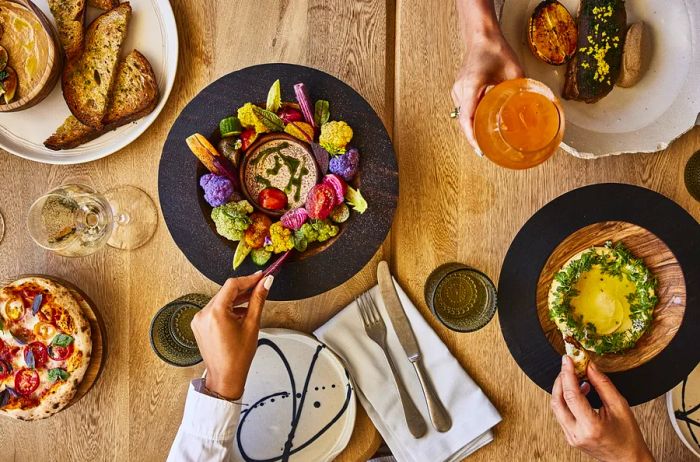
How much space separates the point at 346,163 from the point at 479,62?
37cm

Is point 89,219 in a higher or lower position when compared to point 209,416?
higher

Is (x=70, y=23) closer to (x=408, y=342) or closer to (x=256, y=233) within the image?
(x=256, y=233)

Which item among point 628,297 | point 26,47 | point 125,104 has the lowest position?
point 628,297

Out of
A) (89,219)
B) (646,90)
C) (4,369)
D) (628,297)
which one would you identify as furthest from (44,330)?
(646,90)

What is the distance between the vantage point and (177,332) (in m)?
1.36

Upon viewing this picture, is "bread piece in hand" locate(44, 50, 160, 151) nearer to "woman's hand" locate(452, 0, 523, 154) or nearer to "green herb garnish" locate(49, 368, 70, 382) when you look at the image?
"green herb garnish" locate(49, 368, 70, 382)

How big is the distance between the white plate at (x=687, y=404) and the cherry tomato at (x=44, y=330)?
5.00ft

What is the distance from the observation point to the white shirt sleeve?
1.20 metres

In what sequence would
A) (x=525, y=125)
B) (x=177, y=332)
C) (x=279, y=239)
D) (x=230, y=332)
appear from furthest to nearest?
(x=177, y=332) → (x=279, y=239) → (x=230, y=332) → (x=525, y=125)

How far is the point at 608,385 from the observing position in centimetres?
125

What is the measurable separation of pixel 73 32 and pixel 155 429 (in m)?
0.99

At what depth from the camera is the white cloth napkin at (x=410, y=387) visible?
4.44 ft

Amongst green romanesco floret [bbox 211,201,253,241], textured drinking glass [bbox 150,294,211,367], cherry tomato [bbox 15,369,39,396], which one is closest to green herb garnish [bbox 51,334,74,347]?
cherry tomato [bbox 15,369,39,396]

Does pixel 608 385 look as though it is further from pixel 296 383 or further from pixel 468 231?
pixel 296 383
